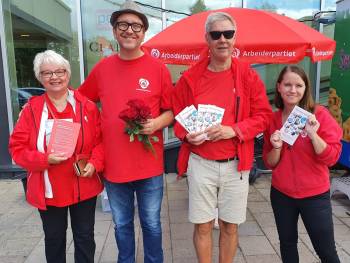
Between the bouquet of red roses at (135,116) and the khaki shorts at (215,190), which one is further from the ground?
the bouquet of red roses at (135,116)

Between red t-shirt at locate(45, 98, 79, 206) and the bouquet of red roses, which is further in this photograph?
red t-shirt at locate(45, 98, 79, 206)

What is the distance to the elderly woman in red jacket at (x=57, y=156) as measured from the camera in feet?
7.55

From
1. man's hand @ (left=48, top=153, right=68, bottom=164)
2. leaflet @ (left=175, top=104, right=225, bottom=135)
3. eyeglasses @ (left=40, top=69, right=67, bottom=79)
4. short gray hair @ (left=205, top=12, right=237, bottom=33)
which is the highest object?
short gray hair @ (left=205, top=12, right=237, bottom=33)

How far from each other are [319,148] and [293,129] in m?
0.20

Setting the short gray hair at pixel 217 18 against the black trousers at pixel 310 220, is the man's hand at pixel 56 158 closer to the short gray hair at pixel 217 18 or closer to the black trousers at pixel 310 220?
the short gray hair at pixel 217 18

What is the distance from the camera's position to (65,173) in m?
2.37

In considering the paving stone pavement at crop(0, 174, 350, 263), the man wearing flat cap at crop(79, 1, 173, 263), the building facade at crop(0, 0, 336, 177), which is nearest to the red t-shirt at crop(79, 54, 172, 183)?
the man wearing flat cap at crop(79, 1, 173, 263)

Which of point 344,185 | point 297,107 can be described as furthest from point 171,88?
point 344,185

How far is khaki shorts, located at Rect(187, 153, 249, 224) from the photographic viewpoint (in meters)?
2.45

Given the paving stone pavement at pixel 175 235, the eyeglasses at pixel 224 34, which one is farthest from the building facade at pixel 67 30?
the eyeglasses at pixel 224 34

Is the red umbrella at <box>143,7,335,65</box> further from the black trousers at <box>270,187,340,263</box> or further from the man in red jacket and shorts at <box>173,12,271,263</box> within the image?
the black trousers at <box>270,187,340,263</box>

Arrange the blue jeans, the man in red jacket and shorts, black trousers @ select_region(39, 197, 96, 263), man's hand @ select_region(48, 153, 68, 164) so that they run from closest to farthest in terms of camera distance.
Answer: man's hand @ select_region(48, 153, 68, 164)
the man in red jacket and shorts
black trousers @ select_region(39, 197, 96, 263)
the blue jeans

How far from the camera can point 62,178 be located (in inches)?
93.2

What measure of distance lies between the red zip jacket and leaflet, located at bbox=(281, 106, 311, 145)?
0.22 ft
